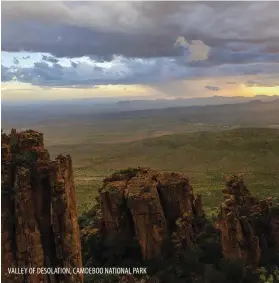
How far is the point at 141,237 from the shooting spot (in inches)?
1291

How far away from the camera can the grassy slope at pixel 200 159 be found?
80875 mm

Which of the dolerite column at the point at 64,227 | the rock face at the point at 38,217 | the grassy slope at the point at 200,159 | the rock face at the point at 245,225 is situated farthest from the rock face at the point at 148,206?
the grassy slope at the point at 200,159

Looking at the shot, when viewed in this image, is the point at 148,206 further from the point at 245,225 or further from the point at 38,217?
the point at 38,217

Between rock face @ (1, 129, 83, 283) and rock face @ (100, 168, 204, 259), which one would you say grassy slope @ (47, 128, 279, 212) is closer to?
rock face @ (100, 168, 204, 259)

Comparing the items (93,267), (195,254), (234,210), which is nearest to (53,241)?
(93,267)

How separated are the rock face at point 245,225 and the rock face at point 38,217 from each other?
1289 cm

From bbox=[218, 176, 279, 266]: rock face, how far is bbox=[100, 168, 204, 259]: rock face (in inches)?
126

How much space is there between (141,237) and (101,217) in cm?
460

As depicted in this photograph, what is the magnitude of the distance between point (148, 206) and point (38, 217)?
1154 cm

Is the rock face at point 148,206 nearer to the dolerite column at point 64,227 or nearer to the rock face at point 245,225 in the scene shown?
the rock face at point 245,225

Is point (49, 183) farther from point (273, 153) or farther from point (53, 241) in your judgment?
point (273, 153)

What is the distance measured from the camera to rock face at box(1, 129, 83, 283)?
22016 millimetres

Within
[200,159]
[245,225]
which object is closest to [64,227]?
[245,225]

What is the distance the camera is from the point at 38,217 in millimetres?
22984
